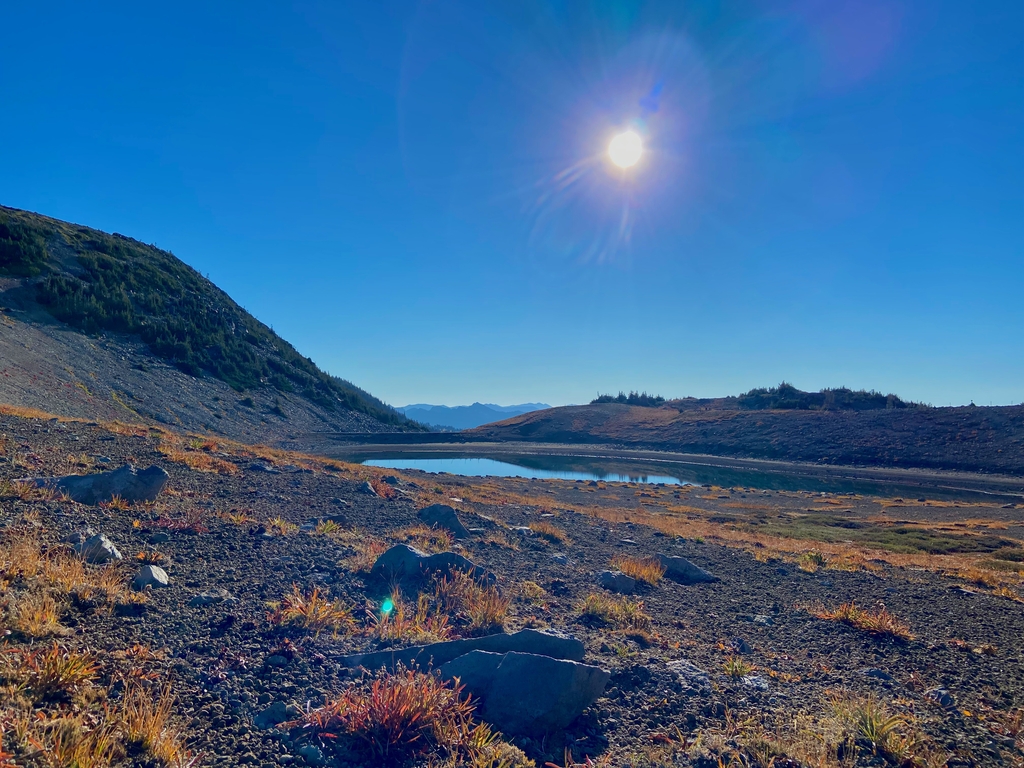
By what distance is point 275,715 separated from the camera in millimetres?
3938

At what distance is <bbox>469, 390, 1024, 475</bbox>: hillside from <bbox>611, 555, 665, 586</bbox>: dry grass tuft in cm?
5600

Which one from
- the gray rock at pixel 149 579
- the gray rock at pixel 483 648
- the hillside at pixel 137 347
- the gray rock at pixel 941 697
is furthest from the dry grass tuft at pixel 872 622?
the hillside at pixel 137 347

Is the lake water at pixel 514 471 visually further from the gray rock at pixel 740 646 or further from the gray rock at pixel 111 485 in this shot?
the gray rock at pixel 740 646

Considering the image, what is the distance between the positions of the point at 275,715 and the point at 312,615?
1.66 metres

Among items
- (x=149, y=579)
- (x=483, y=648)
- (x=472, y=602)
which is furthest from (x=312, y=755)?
(x=149, y=579)

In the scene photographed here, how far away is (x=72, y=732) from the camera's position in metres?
3.03

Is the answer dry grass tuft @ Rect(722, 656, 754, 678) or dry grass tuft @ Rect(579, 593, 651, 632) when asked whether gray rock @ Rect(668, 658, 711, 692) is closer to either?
dry grass tuft @ Rect(722, 656, 754, 678)

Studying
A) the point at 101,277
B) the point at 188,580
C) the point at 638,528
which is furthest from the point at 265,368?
the point at 188,580

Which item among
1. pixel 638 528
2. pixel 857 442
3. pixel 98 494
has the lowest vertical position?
pixel 638 528

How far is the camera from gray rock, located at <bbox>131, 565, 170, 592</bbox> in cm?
573

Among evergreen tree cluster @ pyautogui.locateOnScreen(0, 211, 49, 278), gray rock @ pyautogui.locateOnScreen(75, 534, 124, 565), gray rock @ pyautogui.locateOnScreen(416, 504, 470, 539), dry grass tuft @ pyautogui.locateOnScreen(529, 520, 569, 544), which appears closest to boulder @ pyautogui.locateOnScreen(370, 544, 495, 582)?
gray rock @ pyautogui.locateOnScreen(75, 534, 124, 565)

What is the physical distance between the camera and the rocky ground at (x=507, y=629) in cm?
380

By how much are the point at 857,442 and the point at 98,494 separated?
70.5m

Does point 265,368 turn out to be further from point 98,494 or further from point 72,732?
point 72,732
